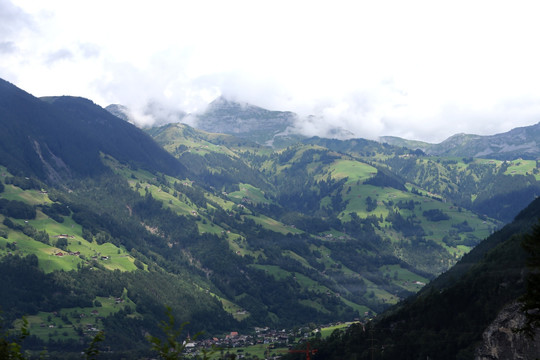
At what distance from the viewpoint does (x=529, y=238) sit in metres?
54.6

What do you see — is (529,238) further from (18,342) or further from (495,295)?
(495,295)

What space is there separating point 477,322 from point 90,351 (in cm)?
18242

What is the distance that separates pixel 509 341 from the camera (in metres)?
105

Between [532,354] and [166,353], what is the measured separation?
89563 millimetres

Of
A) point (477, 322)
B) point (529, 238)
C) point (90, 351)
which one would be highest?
point (529, 238)

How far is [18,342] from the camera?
4041cm

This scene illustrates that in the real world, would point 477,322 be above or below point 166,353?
below

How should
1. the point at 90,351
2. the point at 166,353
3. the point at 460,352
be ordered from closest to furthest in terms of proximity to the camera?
the point at 166,353 < the point at 90,351 < the point at 460,352

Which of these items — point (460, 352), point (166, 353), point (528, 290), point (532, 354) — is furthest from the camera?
point (460, 352)

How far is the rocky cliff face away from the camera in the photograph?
331ft

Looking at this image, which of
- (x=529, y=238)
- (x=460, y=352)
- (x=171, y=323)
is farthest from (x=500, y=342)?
(x=171, y=323)

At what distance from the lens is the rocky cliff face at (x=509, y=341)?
101000 mm

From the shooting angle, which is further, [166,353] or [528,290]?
[528,290]

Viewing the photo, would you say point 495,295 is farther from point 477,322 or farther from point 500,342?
point 500,342
